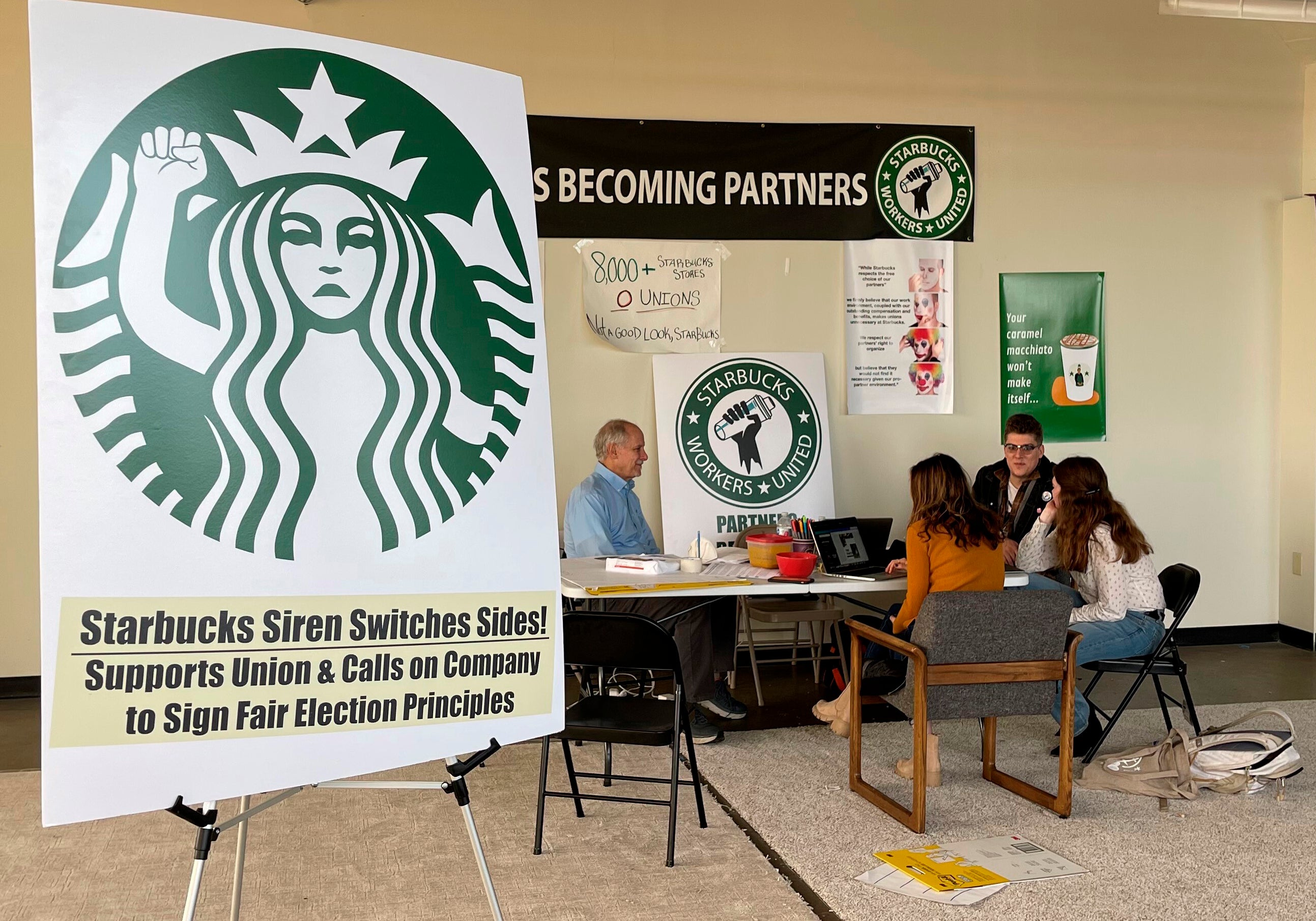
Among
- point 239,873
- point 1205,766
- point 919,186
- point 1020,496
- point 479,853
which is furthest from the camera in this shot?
point 919,186

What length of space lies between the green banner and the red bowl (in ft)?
9.24

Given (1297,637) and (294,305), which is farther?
(1297,637)

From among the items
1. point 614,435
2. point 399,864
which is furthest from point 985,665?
point 614,435

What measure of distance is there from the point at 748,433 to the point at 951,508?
2240 mm

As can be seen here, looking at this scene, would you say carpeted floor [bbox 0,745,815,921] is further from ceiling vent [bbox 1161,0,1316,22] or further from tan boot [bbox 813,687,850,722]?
ceiling vent [bbox 1161,0,1316,22]

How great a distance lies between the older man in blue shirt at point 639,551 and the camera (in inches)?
176

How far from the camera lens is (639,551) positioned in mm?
5145

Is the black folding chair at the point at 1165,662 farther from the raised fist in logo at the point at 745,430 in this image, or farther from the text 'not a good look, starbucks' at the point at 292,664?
the text 'not a good look, starbucks' at the point at 292,664

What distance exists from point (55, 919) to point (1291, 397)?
6.69 meters

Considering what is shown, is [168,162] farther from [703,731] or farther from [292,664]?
[703,731]

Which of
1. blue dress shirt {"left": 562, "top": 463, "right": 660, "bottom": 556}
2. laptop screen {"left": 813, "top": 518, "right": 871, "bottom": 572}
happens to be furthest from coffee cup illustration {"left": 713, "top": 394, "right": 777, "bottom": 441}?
laptop screen {"left": 813, "top": 518, "right": 871, "bottom": 572}

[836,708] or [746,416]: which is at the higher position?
[746,416]

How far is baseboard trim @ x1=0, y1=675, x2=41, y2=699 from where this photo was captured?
5551 mm

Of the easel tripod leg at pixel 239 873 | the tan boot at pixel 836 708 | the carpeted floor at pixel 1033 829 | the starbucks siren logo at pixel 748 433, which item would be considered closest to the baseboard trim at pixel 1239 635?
the carpeted floor at pixel 1033 829
